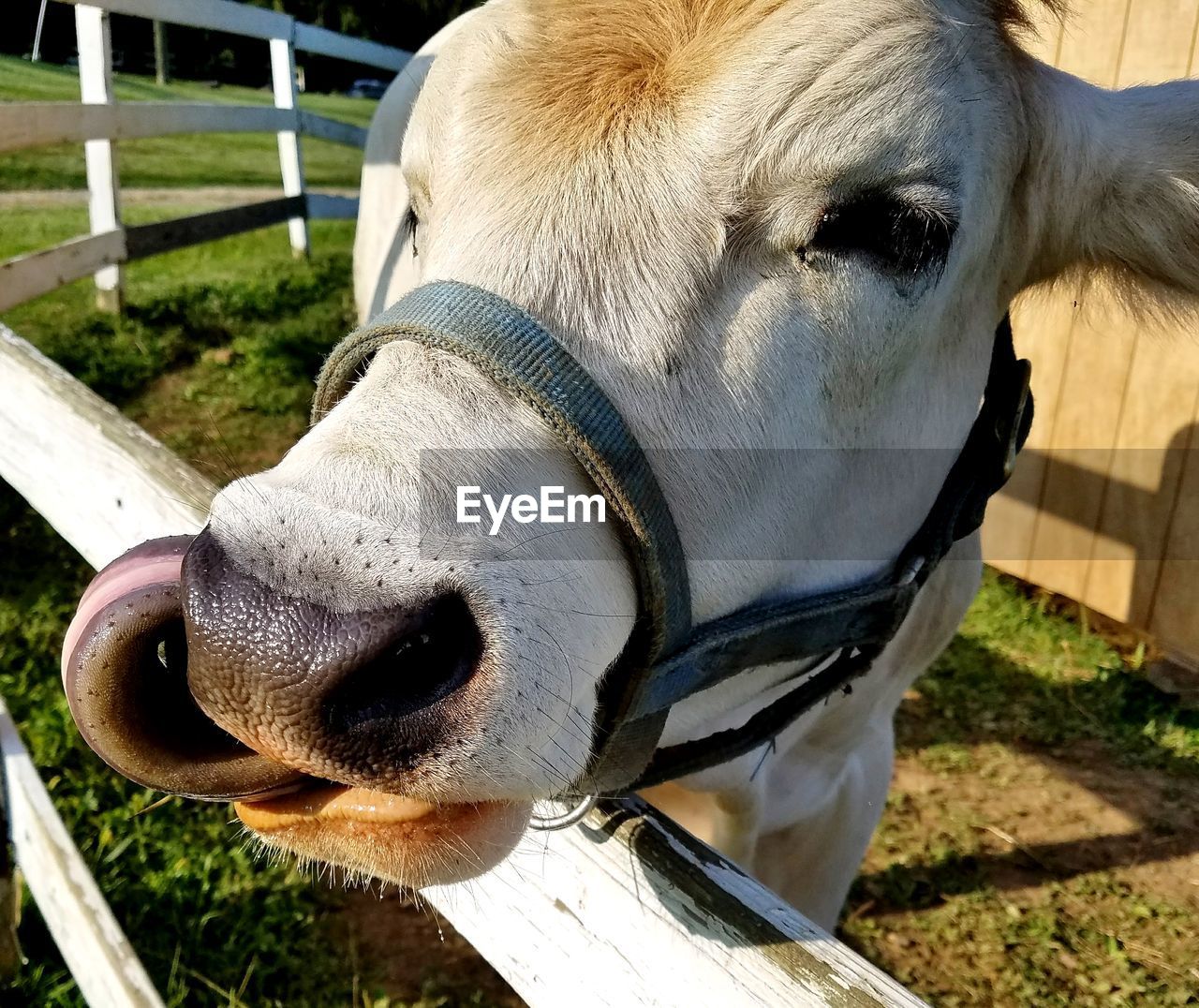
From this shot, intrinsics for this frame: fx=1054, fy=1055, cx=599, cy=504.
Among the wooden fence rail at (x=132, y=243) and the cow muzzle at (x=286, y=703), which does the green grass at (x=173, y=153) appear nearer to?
the wooden fence rail at (x=132, y=243)

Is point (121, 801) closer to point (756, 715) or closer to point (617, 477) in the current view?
point (756, 715)

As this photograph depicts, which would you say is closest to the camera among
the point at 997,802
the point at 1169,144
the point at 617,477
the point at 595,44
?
the point at 617,477

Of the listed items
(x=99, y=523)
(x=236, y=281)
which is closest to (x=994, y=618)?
(x=99, y=523)

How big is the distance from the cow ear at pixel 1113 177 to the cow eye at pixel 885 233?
13.1 inches

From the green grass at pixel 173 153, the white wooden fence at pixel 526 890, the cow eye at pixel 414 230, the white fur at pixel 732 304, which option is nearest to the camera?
the white fur at pixel 732 304

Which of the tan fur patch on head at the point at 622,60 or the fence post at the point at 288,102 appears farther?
the fence post at the point at 288,102

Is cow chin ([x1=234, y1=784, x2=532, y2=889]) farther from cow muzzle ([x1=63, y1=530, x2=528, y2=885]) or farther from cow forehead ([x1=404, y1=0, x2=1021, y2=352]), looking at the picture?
cow forehead ([x1=404, y1=0, x2=1021, y2=352])

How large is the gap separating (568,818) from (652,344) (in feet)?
1.97

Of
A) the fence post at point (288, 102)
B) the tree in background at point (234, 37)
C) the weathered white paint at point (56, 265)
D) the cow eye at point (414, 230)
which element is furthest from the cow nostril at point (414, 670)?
the fence post at point (288, 102)

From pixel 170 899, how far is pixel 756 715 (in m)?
1.93

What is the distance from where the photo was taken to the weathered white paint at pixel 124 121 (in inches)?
172

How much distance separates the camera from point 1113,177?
1.66m

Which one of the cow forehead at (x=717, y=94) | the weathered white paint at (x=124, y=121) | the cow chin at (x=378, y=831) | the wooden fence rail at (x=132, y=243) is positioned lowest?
the wooden fence rail at (x=132, y=243)

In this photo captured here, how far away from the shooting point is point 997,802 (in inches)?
147
